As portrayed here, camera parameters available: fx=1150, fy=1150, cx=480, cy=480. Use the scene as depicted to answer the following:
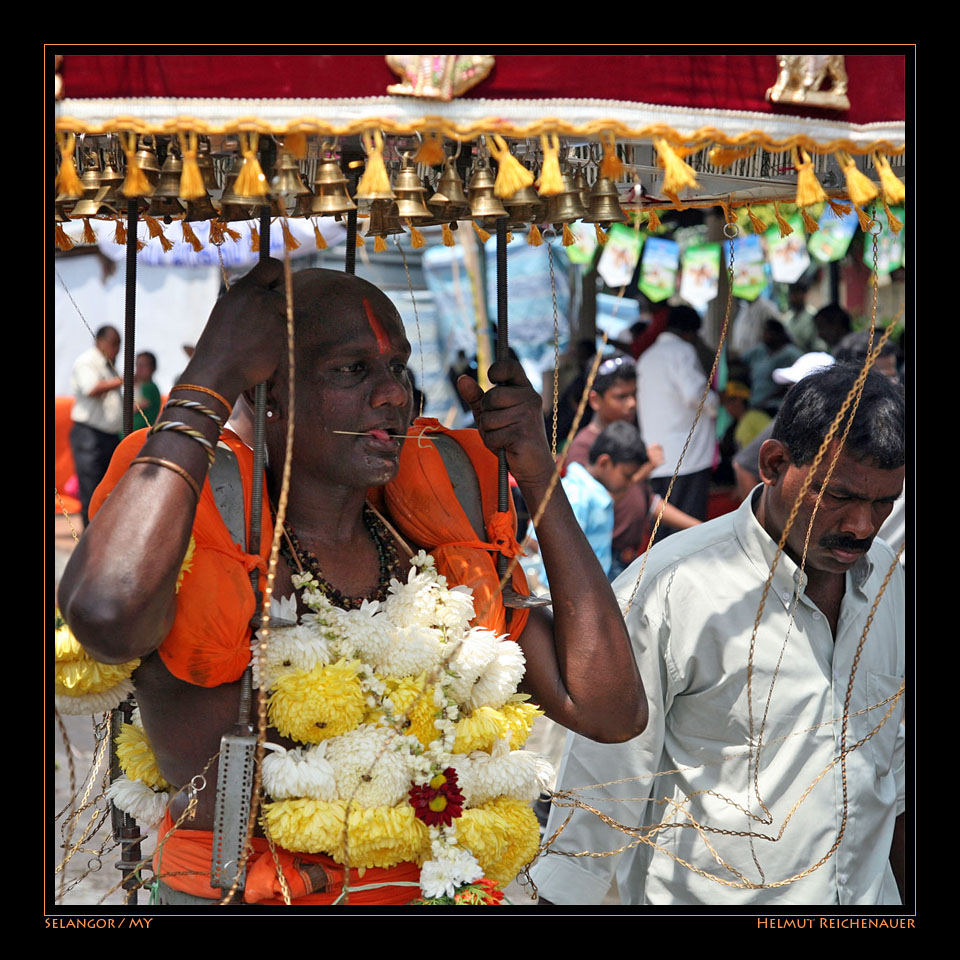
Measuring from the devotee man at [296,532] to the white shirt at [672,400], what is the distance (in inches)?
188

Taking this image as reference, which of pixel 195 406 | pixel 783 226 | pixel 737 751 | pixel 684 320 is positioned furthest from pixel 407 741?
pixel 684 320

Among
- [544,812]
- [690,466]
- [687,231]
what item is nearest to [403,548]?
[544,812]

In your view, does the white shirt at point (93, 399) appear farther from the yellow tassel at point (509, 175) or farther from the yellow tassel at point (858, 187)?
the yellow tassel at point (858, 187)

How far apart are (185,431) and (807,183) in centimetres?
120

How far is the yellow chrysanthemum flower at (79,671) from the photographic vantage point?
2.26m

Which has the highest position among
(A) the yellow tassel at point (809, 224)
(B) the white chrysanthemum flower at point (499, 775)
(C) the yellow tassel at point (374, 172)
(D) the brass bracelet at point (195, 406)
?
(A) the yellow tassel at point (809, 224)

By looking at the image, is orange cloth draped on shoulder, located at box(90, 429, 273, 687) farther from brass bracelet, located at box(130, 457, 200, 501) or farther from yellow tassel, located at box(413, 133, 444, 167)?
yellow tassel, located at box(413, 133, 444, 167)

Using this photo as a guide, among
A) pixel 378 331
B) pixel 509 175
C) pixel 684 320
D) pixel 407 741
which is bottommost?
pixel 407 741

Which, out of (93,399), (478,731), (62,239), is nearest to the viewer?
(478,731)

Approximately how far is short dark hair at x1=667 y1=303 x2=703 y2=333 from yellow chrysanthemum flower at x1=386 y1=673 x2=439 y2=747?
18.8 ft

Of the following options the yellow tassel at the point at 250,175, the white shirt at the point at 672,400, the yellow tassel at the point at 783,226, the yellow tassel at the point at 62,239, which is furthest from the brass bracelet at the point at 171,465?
the white shirt at the point at 672,400

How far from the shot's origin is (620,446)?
18.8 feet

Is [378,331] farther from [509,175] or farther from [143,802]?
[143,802]

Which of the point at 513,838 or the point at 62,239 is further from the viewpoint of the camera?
the point at 62,239
